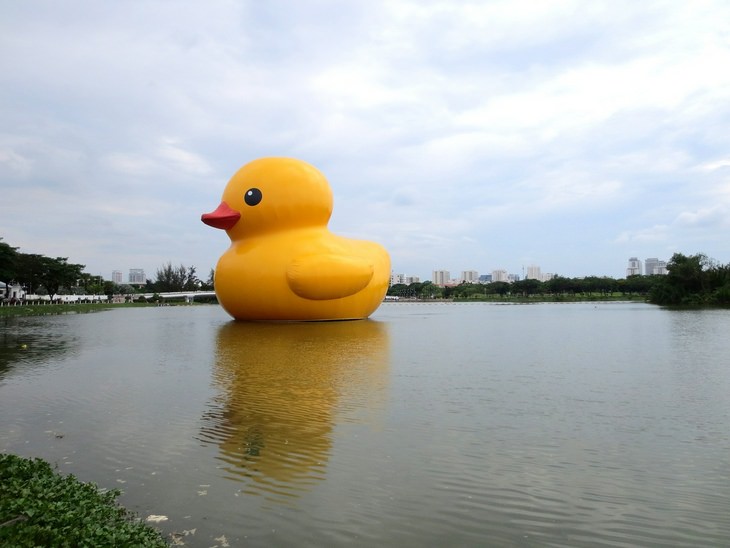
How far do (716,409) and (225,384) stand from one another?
6.43m

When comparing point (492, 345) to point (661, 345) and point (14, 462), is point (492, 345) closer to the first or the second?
point (661, 345)

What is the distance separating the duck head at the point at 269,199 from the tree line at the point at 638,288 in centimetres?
4076

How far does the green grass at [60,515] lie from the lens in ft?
10.4

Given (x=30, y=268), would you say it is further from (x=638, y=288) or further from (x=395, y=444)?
(x=638, y=288)

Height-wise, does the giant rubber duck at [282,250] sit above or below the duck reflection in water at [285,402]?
above

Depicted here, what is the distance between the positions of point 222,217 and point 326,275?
404cm

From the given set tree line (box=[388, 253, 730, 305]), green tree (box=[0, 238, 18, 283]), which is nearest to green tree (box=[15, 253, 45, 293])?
green tree (box=[0, 238, 18, 283])

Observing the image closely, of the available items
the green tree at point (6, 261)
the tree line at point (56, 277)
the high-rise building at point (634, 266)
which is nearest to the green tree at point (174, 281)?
the tree line at point (56, 277)

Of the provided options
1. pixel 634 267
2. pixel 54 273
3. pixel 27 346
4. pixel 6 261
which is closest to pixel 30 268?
pixel 54 273

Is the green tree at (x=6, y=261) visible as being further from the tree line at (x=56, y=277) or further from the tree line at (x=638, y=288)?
the tree line at (x=638, y=288)

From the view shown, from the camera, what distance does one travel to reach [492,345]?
554 inches

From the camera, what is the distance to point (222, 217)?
19.0 meters

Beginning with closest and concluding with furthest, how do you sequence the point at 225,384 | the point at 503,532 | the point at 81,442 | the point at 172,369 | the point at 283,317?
1. the point at 503,532
2. the point at 81,442
3. the point at 225,384
4. the point at 172,369
5. the point at 283,317

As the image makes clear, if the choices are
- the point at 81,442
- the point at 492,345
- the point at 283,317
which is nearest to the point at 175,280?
the point at 283,317
